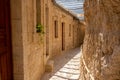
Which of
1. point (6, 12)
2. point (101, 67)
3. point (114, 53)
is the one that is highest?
point (6, 12)

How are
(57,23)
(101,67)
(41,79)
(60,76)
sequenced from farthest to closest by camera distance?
(57,23) → (60,76) → (41,79) → (101,67)

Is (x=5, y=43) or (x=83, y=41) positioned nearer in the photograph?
(x=5, y=43)

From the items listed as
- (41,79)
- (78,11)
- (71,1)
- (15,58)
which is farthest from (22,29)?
(78,11)

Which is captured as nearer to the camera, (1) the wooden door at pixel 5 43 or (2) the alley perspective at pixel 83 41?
(2) the alley perspective at pixel 83 41

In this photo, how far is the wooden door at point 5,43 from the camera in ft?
11.3

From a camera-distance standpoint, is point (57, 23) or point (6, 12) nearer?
point (6, 12)

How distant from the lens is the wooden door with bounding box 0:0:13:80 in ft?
11.3

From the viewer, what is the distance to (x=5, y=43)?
3.60m

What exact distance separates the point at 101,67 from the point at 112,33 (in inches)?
11.9

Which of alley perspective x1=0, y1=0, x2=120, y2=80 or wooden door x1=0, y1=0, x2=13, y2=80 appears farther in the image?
wooden door x1=0, y1=0, x2=13, y2=80

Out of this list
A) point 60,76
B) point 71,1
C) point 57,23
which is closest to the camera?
point 60,76

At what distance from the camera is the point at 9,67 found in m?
3.69

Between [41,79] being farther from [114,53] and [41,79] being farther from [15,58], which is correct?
[114,53]

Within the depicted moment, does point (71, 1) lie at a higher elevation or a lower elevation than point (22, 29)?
higher
